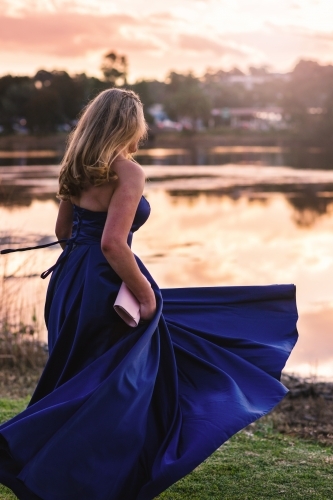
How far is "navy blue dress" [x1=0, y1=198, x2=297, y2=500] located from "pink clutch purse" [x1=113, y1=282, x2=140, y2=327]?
84mm

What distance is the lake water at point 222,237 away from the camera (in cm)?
878

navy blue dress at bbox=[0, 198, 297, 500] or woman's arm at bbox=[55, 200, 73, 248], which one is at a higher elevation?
woman's arm at bbox=[55, 200, 73, 248]

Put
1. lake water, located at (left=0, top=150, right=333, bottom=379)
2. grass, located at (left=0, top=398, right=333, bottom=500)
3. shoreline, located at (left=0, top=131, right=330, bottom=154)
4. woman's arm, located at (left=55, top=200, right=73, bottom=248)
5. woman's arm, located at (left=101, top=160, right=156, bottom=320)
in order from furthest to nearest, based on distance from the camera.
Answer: shoreline, located at (left=0, top=131, right=330, bottom=154), lake water, located at (left=0, top=150, right=333, bottom=379), grass, located at (left=0, top=398, right=333, bottom=500), woman's arm, located at (left=55, top=200, right=73, bottom=248), woman's arm, located at (left=101, top=160, right=156, bottom=320)

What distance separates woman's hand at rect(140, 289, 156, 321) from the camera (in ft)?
10.1

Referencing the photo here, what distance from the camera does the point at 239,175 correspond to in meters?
31.8

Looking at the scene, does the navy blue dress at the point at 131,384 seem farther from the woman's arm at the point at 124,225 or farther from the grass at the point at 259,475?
the grass at the point at 259,475

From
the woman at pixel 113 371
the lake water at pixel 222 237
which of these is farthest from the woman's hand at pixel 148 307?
the lake water at pixel 222 237

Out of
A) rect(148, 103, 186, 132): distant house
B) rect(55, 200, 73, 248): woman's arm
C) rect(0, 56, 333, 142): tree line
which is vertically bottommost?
rect(148, 103, 186, 132): distant house

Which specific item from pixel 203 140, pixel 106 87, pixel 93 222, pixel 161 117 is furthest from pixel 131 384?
pixel 161 117

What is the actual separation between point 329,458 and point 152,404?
5.60ft

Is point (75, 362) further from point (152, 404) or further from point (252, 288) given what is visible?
point (252, 288)

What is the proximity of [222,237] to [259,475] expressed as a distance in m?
12.8

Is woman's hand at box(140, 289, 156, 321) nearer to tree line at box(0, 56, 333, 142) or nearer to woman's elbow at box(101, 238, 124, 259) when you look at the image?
woman's elbow at box(101, 238, 124, 259)

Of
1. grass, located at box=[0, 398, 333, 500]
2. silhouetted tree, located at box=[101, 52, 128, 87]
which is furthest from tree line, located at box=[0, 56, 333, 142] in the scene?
grass, located at box=[0, 398, 333, 500]
